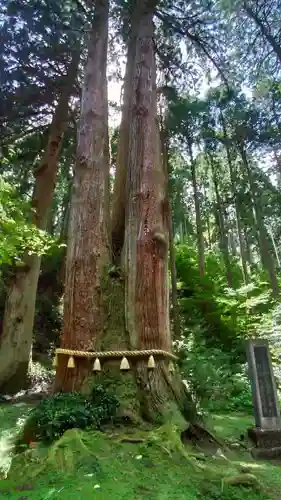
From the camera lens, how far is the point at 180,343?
8.68 m

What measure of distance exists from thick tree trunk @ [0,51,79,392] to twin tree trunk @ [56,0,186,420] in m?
3.59

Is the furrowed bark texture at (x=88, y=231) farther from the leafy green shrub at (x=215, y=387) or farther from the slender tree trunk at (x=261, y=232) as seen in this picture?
the slender tree trunk at (x=261, y=232)

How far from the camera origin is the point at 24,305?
772 centimetres

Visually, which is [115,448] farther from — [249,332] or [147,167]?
[249,332]

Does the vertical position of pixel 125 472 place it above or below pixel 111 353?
below

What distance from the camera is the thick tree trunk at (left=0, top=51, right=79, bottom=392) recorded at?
7.28 meters

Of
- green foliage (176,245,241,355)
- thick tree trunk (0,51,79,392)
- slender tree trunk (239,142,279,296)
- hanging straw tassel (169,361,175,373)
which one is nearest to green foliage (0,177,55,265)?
thick tree trunk (0,51,79,392)

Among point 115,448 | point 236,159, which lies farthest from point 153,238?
point 236,159

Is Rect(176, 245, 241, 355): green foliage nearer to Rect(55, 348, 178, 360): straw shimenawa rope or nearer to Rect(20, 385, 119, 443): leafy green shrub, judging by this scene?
Rect(55, 348, 178, 360): straw shimenawa rope

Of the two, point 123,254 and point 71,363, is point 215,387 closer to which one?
point 123,254

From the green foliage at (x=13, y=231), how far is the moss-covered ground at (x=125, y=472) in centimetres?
244

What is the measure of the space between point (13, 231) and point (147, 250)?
189 cm

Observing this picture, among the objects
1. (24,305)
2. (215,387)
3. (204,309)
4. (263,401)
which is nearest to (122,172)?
(263,401)

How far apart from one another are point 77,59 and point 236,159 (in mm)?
7968
